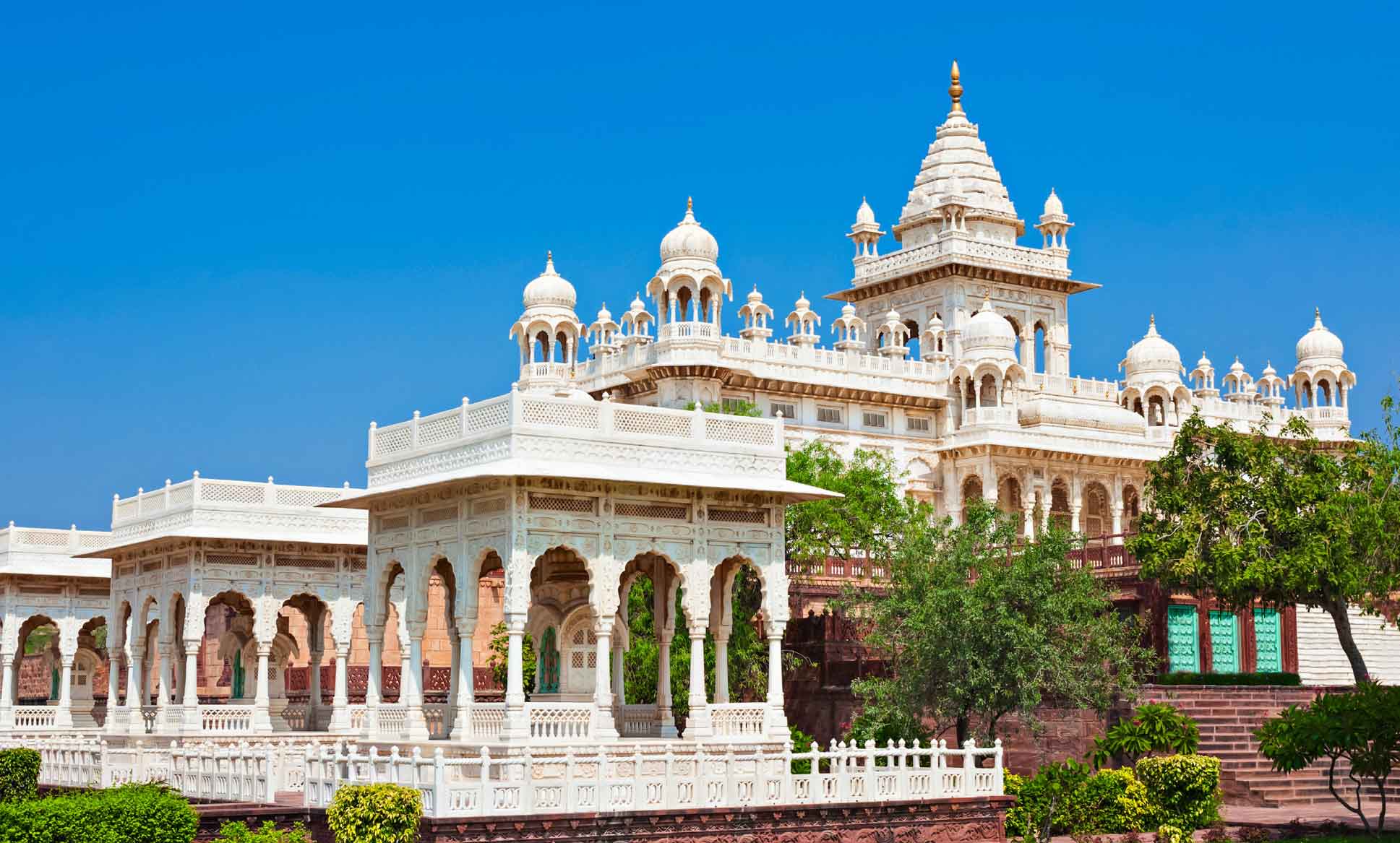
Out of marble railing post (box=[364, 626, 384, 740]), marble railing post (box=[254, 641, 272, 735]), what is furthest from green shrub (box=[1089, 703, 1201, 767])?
marble railing post (box=[254, 641, 272, 735])

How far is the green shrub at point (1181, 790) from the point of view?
2548 cm

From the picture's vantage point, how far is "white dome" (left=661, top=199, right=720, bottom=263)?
162 ft

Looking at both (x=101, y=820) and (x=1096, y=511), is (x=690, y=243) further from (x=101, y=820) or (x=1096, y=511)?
(x=101, y=820)

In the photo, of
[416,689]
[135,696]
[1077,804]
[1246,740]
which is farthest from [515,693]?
[1246,740]

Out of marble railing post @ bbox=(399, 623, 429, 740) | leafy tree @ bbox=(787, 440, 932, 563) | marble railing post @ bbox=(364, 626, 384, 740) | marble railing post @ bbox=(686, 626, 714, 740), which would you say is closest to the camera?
marble railing post @ bbox=(686, 626, 714, 740)

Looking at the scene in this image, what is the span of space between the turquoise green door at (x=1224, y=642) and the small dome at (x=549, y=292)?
Result: 21.7 meters

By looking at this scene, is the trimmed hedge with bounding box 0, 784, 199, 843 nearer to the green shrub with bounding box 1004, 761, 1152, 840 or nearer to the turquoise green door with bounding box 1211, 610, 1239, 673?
the green shrub with bounding box 1004, 761, 1152, 840

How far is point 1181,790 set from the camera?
1005 inches

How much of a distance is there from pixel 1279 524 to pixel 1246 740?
4060 millimetres

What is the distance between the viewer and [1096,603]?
31.4 m

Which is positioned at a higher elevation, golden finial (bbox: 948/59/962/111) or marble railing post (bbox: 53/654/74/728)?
golden finial (bbox: 948/59/962/111)

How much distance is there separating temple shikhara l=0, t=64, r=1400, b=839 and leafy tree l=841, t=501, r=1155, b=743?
133 cm

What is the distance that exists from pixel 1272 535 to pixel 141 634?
2117 centimetres

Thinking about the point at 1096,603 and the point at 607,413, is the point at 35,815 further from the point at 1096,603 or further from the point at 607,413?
the point at 1096,603
